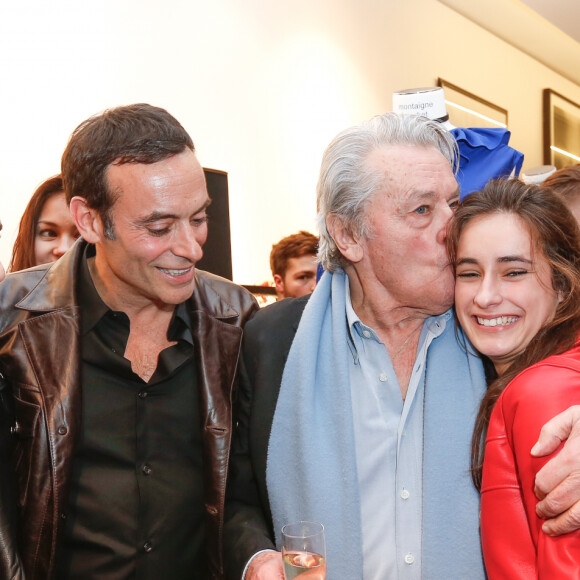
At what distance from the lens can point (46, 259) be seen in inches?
120

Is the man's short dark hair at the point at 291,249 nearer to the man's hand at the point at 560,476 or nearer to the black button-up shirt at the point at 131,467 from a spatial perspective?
the black button-up shirt at the point at 131,467

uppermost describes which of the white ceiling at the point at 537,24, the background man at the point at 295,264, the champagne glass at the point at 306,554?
the white ceiling at the point at 537,24

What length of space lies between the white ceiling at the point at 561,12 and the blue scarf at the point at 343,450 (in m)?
5.25

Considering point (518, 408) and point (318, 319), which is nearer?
point (518, 408)

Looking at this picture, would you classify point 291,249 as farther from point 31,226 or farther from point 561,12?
point 561,12

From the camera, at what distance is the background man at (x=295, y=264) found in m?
4.74

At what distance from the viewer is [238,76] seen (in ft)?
16.3

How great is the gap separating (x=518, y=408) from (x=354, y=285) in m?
0.87

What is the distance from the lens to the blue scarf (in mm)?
1877

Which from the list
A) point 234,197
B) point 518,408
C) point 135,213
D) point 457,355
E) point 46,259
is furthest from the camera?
point 234,197

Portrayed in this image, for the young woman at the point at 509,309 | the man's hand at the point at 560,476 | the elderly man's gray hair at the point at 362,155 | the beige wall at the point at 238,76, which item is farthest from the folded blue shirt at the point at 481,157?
the beige wall at the point at 238,76

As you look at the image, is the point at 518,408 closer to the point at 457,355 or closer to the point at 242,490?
the point at 457,355

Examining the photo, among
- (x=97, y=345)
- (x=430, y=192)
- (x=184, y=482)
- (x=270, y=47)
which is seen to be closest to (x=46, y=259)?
(x=97, y=345)

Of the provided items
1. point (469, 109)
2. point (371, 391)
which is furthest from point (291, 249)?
point (469, 109)
